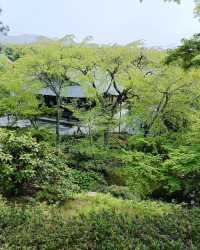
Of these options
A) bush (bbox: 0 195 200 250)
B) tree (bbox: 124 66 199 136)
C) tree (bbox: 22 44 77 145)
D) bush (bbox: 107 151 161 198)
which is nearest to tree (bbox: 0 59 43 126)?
tree (bbox: 22 44 77 145)

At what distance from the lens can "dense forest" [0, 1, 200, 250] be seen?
13.0 feet

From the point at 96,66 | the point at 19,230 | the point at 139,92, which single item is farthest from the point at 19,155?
the point at 96,66

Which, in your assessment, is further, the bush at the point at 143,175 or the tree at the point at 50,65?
the tree at the point at 50,65

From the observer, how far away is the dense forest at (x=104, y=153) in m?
3.96

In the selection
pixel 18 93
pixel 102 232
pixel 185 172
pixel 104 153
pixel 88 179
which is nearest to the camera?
A: pixel 102 232

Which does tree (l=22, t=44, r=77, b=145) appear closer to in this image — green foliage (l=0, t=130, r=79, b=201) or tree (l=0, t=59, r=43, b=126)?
tree (l=0, t=59, r=43, b=126)

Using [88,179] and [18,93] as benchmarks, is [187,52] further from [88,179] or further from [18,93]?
[18,93]

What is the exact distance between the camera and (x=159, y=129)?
14.3 meters

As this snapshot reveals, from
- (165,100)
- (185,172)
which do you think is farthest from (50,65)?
(185,172)

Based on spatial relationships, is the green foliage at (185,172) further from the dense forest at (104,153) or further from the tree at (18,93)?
the tree at (18,93)

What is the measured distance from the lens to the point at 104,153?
48.2ft

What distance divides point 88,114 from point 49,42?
4.67 metres

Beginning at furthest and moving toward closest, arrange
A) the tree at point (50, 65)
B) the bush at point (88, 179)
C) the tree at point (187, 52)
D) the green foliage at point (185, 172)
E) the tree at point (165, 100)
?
the tree at point (50, 65) < the tree at point (165, 100) < the bush at point (88, 179) < the green foliage at point (185, 172) < the tree at point (187, 52)

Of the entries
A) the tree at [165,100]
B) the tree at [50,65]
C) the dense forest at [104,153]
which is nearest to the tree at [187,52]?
the dense forest at [104,153]
